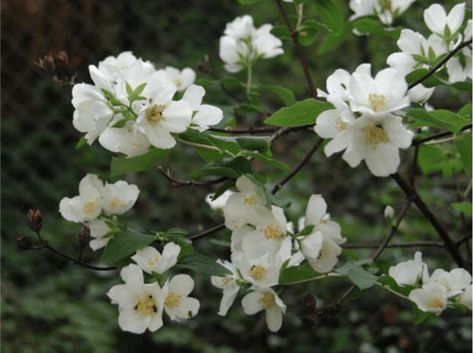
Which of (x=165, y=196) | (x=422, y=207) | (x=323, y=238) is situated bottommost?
(x=165, y=196)

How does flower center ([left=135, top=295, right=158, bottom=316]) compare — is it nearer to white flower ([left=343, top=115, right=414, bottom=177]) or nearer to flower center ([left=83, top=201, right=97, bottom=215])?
flower center ([left=83, top=201, right=97, bottom=215])

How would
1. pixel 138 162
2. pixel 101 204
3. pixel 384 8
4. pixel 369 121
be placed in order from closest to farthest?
pixel 369 121 → pixel 138 162 → pixel 101 204 → pixel 384 8

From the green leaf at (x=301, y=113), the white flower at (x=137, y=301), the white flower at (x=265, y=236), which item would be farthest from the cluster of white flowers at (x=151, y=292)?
the green leaf at (x=301, y=113)

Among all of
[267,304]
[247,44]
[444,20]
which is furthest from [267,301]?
[247,44]

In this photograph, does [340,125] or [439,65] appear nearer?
[340,125]

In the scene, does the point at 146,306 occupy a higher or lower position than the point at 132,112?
lower

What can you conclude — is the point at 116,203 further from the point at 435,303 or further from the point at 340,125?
the point at 435,303
